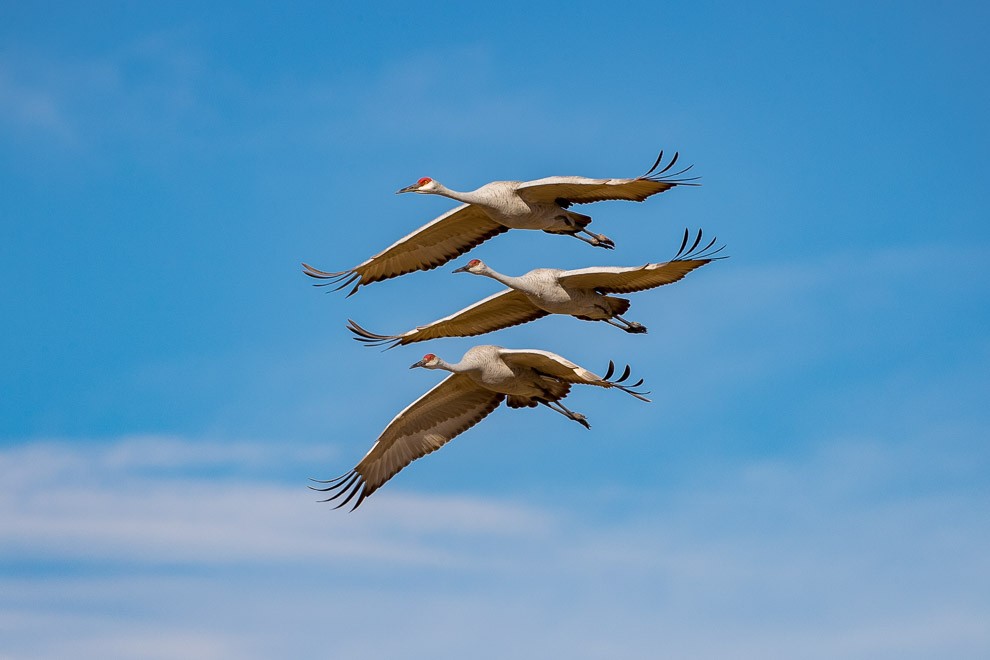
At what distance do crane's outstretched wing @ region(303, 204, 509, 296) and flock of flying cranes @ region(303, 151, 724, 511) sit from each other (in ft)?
0.05

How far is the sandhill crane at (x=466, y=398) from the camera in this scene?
72.5ft

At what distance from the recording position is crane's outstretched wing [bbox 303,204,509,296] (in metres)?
23.5

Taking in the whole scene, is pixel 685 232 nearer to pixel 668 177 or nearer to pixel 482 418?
pixel 668 177

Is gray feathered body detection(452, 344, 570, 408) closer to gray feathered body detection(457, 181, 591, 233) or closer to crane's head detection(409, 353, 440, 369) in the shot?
crane's head detection(409, 353, 440, 369)

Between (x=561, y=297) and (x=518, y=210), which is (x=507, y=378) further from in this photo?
(x=518, y=210)

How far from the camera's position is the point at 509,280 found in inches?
867

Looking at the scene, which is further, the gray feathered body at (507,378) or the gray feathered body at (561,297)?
the gray feathered body at (507,378)

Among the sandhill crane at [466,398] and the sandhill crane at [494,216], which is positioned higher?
the sandhill crane at [494,216]

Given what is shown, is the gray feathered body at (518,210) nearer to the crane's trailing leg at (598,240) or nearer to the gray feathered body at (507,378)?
the crane's trailing leg at (598,240)

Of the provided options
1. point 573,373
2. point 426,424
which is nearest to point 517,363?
point 573,373

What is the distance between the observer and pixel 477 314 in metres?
23.2

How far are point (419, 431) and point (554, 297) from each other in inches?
143

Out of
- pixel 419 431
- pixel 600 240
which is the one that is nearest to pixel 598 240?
pixel 600 240

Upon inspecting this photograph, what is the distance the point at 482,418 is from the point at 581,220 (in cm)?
367
